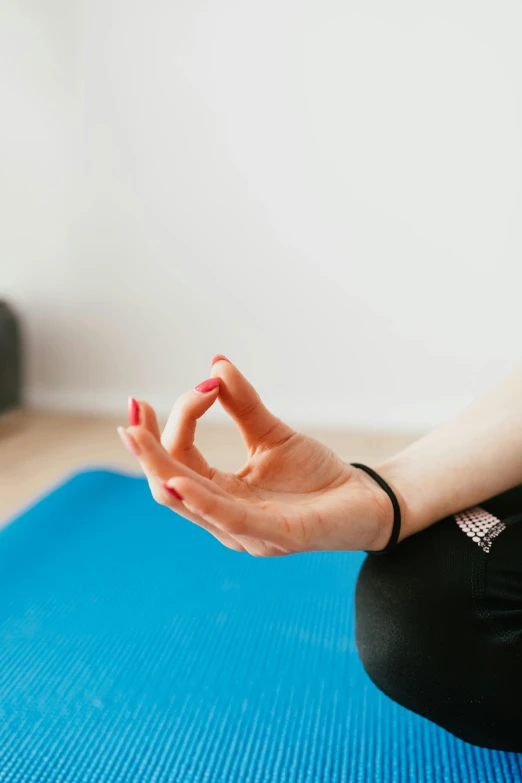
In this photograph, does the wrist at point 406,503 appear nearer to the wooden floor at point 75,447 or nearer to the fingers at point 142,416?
the fingers at point 142,416

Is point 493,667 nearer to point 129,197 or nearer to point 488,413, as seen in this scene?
point 488,413

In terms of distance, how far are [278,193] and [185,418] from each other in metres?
2.05

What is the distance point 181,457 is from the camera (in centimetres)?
75

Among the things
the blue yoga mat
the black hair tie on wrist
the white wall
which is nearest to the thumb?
the black hair tie on wrist

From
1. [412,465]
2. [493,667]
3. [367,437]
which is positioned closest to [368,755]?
[493,667]

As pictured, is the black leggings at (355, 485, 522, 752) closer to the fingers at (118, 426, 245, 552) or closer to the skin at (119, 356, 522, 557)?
the skin at (119, 356, 522, 557)

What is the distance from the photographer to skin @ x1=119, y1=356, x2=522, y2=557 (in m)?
0.63

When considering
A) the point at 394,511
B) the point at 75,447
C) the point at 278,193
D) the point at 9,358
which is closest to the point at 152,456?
the point at 394,511

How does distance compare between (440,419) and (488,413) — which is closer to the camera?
(488,413)

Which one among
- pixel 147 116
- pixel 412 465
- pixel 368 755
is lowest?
pixel 368 755

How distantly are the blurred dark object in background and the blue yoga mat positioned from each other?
1.21 meters

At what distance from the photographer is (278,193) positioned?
2.61 metres

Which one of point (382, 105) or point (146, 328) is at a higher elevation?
point (382, 105)

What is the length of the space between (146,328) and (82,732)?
201 cm
